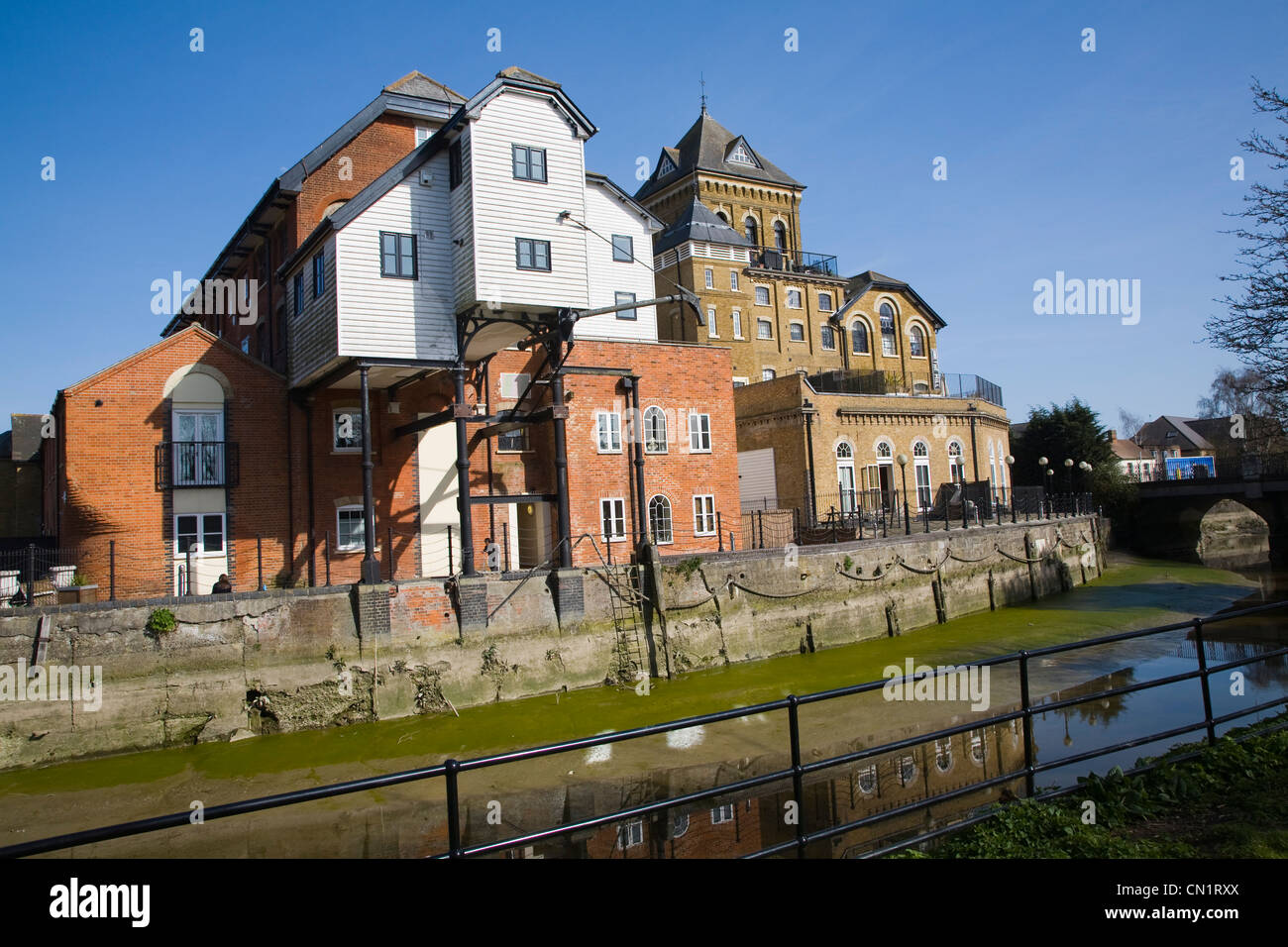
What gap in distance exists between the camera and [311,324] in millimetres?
20719

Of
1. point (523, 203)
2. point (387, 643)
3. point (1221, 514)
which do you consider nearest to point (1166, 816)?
point (387, 643)

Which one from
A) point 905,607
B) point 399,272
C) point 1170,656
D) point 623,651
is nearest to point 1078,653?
point 1170,656

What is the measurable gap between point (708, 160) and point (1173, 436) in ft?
235

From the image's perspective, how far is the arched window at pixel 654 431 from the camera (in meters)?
26.3

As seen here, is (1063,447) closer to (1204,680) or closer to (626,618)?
(626,618)

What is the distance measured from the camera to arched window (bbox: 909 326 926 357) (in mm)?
48438

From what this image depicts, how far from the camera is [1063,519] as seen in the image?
3744cm

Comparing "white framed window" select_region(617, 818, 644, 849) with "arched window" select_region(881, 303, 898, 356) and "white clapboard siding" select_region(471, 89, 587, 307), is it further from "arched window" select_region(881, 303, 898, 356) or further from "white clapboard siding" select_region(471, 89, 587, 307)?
Result: "arched window" select_region(881, 303, 898, 356)

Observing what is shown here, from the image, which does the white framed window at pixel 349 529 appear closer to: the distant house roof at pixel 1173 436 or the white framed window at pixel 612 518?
the white framed window at pixel 612 518

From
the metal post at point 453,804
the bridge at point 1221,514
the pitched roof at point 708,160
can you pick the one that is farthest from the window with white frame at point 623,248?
the bridge at point 1221,514

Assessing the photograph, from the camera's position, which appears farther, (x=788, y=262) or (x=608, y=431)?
(x=788, y=262)

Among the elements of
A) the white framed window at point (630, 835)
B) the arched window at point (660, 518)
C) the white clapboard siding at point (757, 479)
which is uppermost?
the white clapboard siding at point (757, 479)

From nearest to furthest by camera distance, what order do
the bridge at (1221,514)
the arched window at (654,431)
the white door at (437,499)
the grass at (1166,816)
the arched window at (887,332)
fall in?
the grass at (1166,816) → the white door at (437,499) → the arched window at (654,431) → the bridge at (1221,514) → the arched window at (887,332)

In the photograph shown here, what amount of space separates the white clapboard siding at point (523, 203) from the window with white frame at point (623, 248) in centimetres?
752
